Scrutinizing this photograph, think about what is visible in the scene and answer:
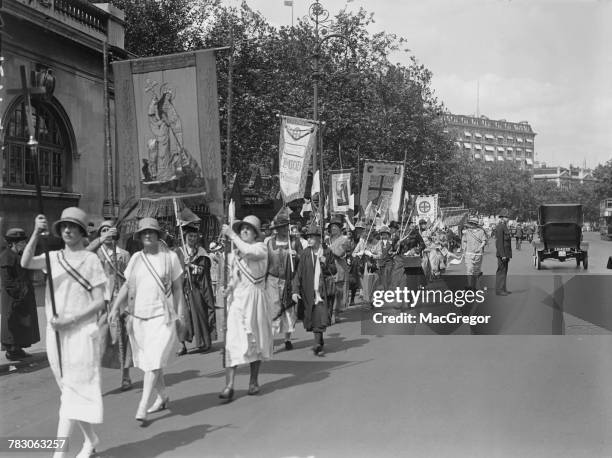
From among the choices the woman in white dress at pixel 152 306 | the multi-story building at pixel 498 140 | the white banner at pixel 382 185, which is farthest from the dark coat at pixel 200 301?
the multi-story building at pixel 498 140

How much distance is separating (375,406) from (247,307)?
5.09 feet

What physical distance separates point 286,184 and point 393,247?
2468mm

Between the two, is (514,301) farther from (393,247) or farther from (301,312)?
(301,312)

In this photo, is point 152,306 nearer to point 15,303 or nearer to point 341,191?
point 15,303

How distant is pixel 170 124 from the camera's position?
7.95 metres

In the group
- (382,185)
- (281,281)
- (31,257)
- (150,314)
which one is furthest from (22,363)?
(382,185)

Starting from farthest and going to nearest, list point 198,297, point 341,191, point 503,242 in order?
point 341,191 < point 503,242 < point 198,297

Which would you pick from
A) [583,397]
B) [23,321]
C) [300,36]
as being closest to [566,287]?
[583,397]

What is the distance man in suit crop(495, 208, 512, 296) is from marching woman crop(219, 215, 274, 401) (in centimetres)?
954

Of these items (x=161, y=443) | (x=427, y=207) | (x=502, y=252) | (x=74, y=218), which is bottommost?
(x=161, y=443)

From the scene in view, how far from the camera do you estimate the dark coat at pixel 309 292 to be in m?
8.64

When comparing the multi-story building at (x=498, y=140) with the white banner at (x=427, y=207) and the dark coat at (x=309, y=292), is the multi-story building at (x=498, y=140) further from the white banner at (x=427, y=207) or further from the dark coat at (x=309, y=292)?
the dark coat at (x=309, y=292)

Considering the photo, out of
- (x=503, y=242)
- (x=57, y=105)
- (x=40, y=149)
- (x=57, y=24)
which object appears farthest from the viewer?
(x=57, y=105)

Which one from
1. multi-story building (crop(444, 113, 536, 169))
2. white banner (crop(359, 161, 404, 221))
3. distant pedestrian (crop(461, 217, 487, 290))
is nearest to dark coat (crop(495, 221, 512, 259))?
distant pedestrian (crop(461, 217, 487, 290))
